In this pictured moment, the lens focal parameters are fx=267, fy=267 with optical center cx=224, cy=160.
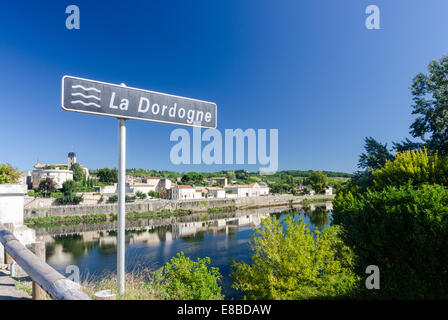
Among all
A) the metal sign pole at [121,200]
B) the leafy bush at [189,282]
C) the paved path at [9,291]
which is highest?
the metal sign pole at [121,200]

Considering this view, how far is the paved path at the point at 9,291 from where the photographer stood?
299cm

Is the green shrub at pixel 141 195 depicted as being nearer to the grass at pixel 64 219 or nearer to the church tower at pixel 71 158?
the grass at pixel 64 219

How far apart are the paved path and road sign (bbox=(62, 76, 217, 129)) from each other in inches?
94.2

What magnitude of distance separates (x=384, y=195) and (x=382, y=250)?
3.80ft

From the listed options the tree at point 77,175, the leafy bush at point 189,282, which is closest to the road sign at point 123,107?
the leafy bush at point 189,282

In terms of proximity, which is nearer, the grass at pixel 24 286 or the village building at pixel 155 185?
the grass at pixel 24 286

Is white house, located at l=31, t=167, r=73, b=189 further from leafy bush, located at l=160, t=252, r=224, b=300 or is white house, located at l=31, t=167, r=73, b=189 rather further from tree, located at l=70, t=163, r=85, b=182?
leafy bush, located at l=160, t=252, r=224, b=300

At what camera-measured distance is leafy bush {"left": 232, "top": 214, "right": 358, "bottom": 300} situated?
8.28m

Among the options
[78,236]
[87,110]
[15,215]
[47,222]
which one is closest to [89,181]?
[47,222]

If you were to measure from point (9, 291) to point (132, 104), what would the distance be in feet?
9.11

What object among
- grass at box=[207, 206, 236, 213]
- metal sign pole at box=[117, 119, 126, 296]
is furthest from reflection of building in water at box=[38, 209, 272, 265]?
metal sign pole at box=[117, 119, 126, 296]

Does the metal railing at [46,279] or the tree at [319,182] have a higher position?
the metal railing at [46,279]

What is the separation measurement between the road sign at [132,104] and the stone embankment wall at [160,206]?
4211cm

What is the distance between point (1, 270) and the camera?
13.0ft
